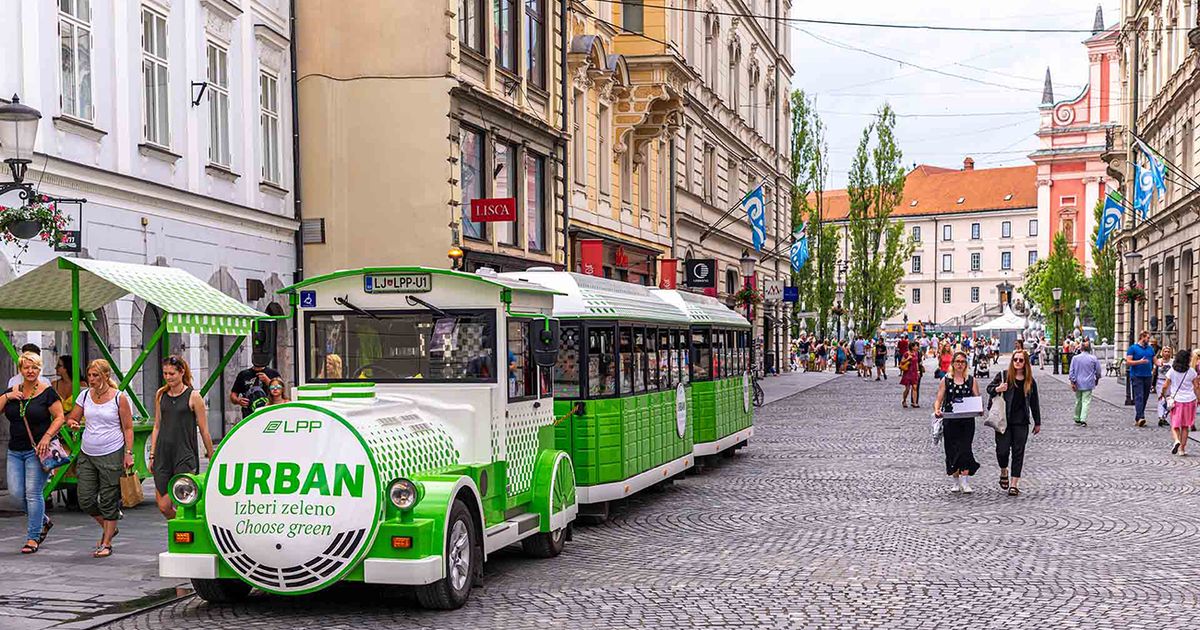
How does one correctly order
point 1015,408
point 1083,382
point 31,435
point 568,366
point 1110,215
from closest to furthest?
point 31,435 < point 568,366 < point 1015,408 < point 1083,382 < point 1110,215

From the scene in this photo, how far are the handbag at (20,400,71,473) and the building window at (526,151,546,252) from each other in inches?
640

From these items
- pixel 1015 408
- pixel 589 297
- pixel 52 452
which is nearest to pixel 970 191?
pixel 1015 408

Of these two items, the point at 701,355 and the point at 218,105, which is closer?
the point at 701,355

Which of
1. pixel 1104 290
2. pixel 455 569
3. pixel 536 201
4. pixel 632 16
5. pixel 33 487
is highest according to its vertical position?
pixel 632 16

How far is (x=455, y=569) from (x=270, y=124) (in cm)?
1528

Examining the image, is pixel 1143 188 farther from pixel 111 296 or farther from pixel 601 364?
pixel 111 296

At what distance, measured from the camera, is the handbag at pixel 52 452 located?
37.7 ft

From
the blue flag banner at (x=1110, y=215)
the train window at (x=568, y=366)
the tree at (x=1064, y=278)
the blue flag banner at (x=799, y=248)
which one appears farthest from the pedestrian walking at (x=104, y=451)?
the tree at (x=1064, y=278)

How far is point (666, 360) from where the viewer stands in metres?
16.3

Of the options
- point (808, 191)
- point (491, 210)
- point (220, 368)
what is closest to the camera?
point (220, 368)

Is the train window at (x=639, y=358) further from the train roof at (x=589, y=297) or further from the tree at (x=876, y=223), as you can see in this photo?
the tree at (x=876, y=223)

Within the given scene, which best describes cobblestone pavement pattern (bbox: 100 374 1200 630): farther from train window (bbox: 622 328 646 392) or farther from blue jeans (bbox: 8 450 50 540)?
blue jeans (bbox: 8 450 50 540)

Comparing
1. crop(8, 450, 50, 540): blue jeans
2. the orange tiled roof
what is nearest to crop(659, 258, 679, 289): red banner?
crop(8, 450, 50, 540): blue jeans

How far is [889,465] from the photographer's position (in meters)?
19.0
